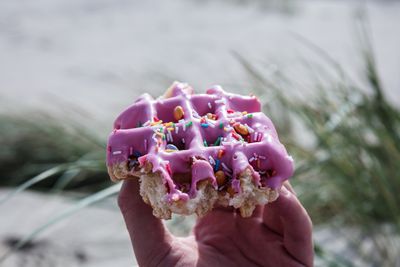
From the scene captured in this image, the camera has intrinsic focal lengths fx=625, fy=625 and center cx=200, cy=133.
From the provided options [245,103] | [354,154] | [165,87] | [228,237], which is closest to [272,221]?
[228,237]

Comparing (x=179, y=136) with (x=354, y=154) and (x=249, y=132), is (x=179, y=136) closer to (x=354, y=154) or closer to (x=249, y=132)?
(x=249, y=132)

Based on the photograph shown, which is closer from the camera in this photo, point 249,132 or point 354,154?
point 249,132

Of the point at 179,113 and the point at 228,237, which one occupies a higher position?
the point at 179,113

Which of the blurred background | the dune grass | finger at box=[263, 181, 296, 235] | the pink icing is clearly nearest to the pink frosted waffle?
the pink icing

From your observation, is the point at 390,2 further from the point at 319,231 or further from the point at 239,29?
the point at 319,231

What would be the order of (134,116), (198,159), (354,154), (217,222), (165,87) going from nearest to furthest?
(198,159), (134,116), (217,222), (354,154), (165,87)

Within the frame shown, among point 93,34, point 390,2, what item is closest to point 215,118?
point 93,34

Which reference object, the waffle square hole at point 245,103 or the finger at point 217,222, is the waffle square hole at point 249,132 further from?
the finger at point 217,222
